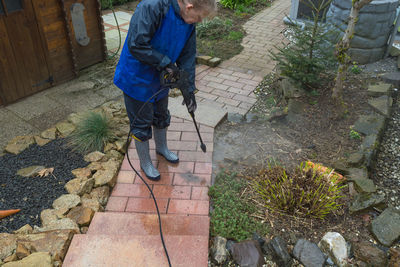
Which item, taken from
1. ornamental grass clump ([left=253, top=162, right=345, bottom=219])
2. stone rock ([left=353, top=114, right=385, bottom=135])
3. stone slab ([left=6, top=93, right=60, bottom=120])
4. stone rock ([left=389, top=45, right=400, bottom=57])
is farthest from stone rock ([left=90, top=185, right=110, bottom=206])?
stone rock ([left=389, top=45, right=400, bottom=57])

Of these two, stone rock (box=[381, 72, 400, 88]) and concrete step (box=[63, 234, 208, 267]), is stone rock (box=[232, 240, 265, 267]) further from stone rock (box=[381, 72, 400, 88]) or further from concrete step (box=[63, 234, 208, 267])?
stone rock (box=[381, 72, 400, 88])

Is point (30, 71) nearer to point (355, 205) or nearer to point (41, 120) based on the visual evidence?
point (41, 120)

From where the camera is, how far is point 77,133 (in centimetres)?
355

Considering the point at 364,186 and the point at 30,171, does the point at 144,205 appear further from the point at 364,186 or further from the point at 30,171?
the point at 364,186

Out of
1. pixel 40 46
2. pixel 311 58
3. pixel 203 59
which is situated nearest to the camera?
pixel 311 58

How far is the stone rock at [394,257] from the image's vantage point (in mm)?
→ 2293

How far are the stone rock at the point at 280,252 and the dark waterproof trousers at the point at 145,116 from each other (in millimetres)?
1343

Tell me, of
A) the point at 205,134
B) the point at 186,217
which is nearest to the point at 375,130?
the point at 205,134

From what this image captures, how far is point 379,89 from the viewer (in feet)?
14.1

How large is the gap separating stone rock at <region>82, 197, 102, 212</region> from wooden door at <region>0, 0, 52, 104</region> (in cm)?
221

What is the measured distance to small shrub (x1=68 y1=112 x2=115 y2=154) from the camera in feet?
11.2

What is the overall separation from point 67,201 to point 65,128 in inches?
45.7

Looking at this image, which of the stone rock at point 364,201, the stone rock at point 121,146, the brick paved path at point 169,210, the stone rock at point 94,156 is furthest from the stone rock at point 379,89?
the stone rock at point 94,156

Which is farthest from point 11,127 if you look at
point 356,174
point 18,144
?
point 356,174
